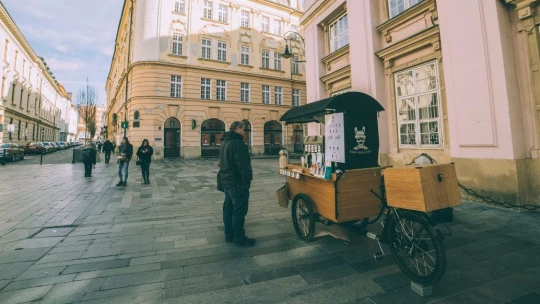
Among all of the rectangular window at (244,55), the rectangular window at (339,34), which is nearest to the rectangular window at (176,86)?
the rectangular window at (244,55)

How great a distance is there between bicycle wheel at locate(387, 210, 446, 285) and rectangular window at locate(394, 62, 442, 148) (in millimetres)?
5275

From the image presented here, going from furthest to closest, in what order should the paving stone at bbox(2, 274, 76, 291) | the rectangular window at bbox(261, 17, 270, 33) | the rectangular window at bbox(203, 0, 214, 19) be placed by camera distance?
the rectangular window at bbox(261, 17, 270, 33)
the rectangular window at bbox(203, 0, 214, 19)
the paving stone at bbox(2, 274, 76, 291)

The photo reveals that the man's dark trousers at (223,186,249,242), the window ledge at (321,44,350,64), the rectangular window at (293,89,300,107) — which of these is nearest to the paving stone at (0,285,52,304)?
the man's dark trousers at (223,186,249,242)

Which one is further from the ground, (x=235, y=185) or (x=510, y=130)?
(x=510, y=130)

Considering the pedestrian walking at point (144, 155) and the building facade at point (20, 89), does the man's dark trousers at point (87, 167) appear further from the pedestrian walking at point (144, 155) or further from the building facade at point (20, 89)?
the building facade at point (20, 89)

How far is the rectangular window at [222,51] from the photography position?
25.5 m

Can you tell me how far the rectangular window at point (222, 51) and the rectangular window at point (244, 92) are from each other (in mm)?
3149

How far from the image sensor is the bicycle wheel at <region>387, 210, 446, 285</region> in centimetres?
254

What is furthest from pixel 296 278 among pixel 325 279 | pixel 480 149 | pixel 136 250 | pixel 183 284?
pixel 480 149

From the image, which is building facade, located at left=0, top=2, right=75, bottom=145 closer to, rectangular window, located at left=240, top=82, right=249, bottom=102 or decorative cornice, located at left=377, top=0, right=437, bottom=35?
rectangular window, located at left=240, top=82, right=249, bottom=102

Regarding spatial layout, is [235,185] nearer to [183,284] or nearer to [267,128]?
[183,284]

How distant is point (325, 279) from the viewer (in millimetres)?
2973

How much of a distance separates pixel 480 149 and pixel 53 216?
9817 millimetres

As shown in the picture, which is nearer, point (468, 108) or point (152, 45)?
point (468, 108)
